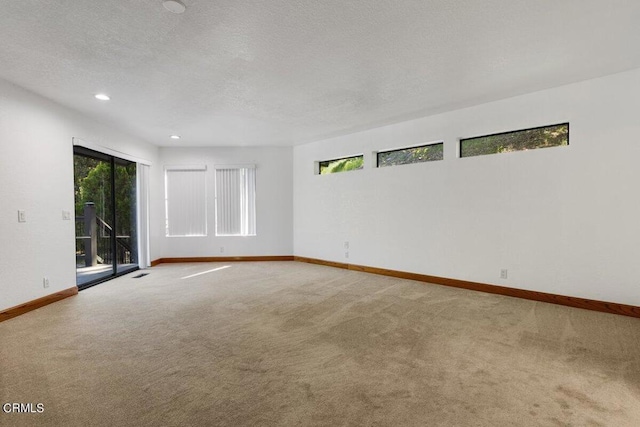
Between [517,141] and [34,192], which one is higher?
[517,141]

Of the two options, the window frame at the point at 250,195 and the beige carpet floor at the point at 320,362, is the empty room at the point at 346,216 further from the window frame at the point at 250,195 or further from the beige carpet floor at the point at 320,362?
the window frame at the point at 250,195

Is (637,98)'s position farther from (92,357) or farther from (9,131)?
(9,131)

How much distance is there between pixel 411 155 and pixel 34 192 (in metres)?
5.46

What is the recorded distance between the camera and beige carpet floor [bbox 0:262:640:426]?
1849 mm

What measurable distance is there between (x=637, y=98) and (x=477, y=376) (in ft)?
11.8

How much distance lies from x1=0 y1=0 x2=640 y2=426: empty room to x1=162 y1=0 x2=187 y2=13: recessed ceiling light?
0.05 ft

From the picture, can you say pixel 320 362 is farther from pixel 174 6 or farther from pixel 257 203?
pixel 257 203

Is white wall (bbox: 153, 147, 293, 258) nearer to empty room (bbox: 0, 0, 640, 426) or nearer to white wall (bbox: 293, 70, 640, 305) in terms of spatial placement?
empty room (bbox: 0, 0, 640, 426)

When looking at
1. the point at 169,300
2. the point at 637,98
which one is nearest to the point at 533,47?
the point at 637,98

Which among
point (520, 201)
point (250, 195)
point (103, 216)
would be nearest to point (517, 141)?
point (520, 201)

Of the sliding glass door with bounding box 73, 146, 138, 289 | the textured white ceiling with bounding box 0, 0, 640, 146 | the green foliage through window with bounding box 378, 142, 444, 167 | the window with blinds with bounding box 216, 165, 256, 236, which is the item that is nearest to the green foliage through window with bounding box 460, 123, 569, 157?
the green foliage through window with bounding box 378, 142, 444, 167

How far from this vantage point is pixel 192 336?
9.71ft

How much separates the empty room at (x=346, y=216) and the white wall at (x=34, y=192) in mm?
28

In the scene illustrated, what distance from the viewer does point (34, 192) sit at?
12.8 ft
